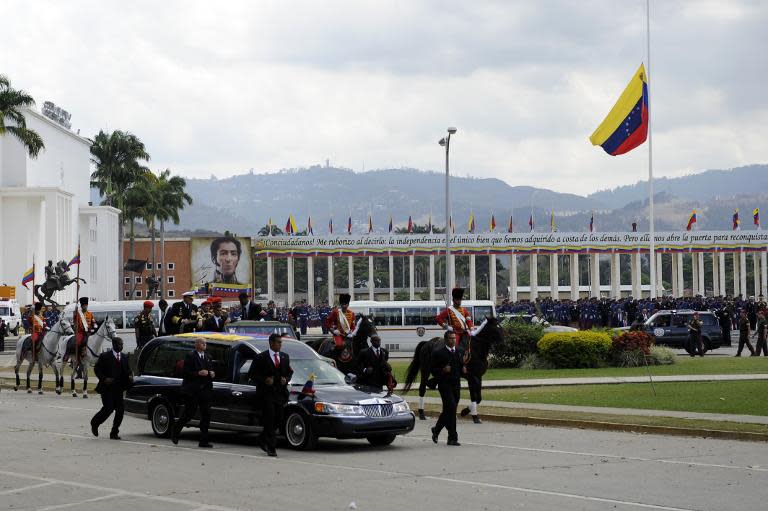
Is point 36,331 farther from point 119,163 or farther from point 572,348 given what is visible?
point 119,163

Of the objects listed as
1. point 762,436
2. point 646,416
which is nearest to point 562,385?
point 646,416

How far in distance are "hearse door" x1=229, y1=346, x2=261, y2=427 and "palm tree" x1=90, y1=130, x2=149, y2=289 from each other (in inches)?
3448

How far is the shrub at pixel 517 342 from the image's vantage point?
34812mm

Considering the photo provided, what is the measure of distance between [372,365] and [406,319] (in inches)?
1203

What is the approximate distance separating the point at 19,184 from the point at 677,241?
56.5 metres

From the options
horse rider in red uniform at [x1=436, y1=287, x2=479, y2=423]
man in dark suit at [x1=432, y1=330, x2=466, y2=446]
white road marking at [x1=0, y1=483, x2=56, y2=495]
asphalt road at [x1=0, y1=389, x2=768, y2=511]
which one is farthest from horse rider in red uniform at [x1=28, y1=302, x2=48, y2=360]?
white road marking at [x1=0, y1=483, x2=56, y2=495]

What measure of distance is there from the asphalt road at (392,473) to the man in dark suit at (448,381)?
0.33 metres

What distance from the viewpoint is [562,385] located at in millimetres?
28391

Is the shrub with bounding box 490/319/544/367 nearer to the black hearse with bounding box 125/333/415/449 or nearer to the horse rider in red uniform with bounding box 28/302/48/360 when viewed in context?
the horse rider in red uniform with bounding box 28/302/48/360

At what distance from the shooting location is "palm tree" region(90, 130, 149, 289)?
10375cm

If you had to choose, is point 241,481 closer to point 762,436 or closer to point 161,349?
point 161,349

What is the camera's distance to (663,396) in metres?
24.4

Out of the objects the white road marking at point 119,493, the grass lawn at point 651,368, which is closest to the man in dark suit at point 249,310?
the grass lawn at point 651,368

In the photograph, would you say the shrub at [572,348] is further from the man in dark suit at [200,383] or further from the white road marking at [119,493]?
the white road marking at [119,493]
